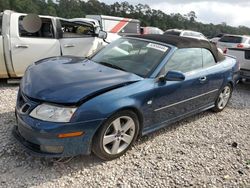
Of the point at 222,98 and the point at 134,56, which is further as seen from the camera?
the point at 222,98

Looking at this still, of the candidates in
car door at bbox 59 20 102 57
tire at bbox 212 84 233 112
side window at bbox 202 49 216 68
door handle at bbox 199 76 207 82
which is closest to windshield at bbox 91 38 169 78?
door handle at bbox 199 76 207 82

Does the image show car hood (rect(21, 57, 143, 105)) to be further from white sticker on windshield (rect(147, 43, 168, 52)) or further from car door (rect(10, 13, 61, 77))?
car door (rect(10, 13, 61, 77))

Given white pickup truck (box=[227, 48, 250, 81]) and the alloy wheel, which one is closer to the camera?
the alloy wheel

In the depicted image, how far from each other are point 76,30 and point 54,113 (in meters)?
5.04

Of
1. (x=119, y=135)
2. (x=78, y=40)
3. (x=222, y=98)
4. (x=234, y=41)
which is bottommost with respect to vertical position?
(x=234, y=41)

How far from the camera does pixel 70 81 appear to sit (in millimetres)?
3117

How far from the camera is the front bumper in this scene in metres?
2.74

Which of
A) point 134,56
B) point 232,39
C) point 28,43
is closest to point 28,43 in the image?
point 28,43

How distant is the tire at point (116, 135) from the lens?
3.04 m

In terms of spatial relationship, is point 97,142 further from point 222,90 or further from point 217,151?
point 222,90

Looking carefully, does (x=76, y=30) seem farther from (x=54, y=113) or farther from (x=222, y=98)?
(x=54, y=113)

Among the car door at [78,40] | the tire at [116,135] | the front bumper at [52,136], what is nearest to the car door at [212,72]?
the tire at [116,135]

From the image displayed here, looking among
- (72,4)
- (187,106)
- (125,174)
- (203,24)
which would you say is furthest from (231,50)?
(203,24)

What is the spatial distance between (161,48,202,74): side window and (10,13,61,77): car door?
3.14 meters
